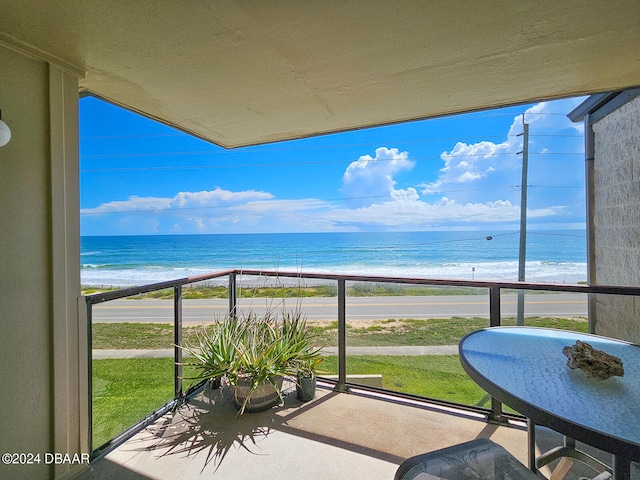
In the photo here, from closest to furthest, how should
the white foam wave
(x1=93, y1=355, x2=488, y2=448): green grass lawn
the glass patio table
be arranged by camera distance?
1. the glass patio table
2. (x1=93, y1=355, x2=488, y2=448): green grass lawn
3. the white foam wave

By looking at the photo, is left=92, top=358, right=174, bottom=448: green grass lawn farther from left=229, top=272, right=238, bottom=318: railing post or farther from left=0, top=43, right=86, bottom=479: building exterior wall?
left=229, top=272, right=238, bottom=318: railing post

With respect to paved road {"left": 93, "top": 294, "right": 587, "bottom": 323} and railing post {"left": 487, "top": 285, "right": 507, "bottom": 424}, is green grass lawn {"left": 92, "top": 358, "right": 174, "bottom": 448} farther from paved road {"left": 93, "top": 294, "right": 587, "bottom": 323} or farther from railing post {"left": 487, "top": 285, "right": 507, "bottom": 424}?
railing post {"left": 487, "top": 285, "right": 507, "bottom": 424}

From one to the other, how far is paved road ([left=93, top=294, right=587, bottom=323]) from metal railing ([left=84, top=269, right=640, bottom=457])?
110 millimetres

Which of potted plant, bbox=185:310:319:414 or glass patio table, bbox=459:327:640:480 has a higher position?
glass patio table, bbox=459:327:640:480

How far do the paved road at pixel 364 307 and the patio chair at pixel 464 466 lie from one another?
150cm

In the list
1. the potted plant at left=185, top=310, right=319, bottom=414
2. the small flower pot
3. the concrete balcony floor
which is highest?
the potted plant at left=185, top=310, right=319, bottom=414

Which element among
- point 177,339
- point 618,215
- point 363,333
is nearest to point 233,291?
point 177,339

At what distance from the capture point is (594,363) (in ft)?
3.71

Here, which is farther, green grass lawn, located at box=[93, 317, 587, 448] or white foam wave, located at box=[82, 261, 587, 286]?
white foam wave, located at box=[82, 261, 587, 286]

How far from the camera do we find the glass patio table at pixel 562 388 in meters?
0.81

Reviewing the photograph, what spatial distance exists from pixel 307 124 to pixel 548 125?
81.7ft

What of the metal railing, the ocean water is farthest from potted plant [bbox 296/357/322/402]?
the ocean water

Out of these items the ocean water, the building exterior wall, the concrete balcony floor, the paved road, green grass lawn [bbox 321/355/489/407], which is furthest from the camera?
the ocean water

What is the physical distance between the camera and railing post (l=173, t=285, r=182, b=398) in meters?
2.39
